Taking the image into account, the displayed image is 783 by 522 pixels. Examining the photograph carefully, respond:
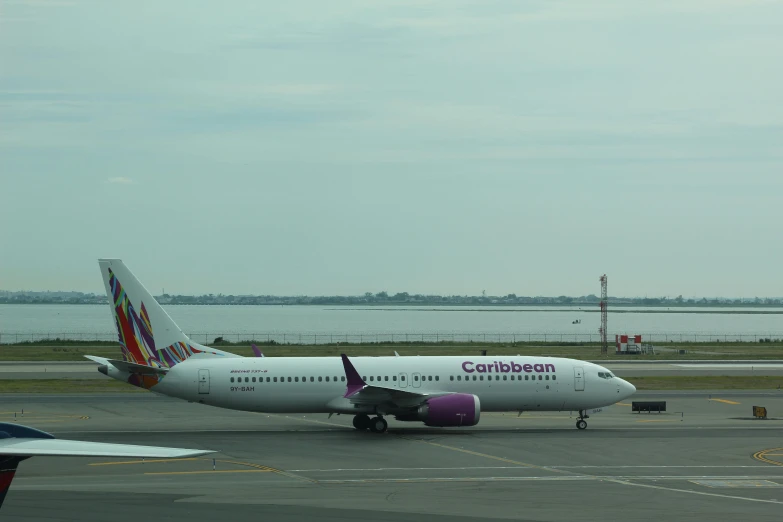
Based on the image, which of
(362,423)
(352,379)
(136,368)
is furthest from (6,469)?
(362,423)

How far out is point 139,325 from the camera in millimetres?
44531

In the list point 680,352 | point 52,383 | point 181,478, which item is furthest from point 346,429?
point 680,352

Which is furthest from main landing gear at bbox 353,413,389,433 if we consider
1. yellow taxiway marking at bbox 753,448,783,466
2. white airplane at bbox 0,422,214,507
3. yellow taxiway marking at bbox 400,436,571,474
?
white airplane at bbox 0,422,214,507

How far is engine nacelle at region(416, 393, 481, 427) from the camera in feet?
139

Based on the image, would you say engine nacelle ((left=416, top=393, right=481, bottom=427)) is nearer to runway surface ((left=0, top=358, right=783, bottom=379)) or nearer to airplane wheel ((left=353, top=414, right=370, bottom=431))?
airplane wheel ((left=353, top=414, right=370, bottom=431))

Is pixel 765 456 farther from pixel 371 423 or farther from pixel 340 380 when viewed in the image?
pixel 340 380

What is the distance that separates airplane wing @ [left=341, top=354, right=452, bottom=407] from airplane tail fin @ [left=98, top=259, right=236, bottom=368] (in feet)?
22.2

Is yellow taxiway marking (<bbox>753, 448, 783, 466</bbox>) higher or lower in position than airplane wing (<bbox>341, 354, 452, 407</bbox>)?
lower

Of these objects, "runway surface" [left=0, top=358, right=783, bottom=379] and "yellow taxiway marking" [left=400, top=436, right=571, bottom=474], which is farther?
"runway surface" [left=0, top=358, right=783, bottom=379]

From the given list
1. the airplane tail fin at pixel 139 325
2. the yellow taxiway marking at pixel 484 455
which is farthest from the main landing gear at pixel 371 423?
the airplane tail fin at pixel 139 325

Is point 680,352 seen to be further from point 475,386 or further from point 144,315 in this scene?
point 144,315

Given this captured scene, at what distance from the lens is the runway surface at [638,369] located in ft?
243

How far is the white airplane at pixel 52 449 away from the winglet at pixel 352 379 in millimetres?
27548

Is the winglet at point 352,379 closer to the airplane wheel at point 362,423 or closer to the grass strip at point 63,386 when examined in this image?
the airplane wheel at point 362,423
